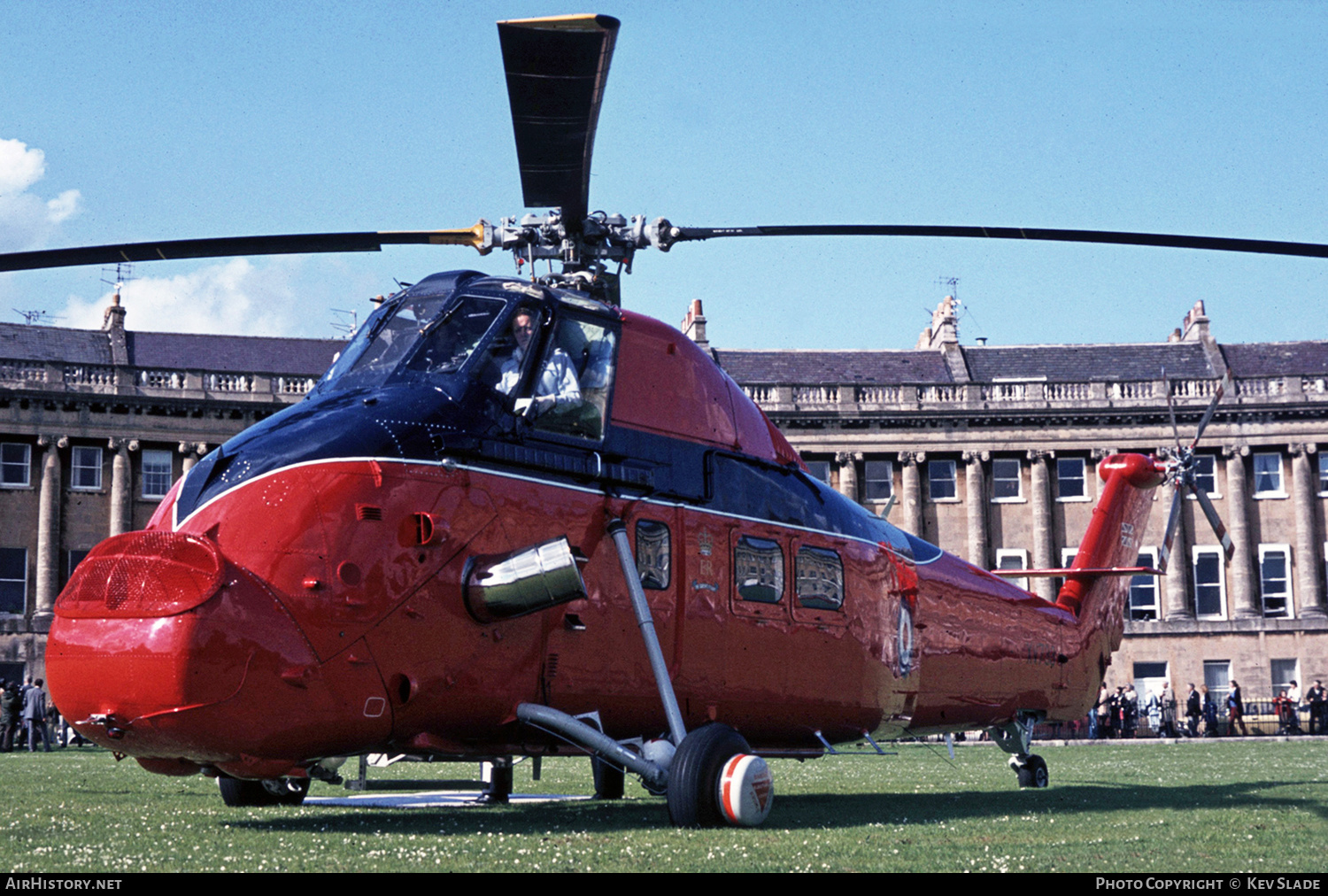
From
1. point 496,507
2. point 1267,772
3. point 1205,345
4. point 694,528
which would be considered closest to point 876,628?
point 694,528

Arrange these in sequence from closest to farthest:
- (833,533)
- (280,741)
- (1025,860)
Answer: (1025,860), (280,741), (833,533)

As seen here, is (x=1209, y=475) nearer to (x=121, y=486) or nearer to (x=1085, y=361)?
(x=1085, y=361)

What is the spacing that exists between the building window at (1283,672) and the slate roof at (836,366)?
19112 millimetres

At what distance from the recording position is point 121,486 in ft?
189

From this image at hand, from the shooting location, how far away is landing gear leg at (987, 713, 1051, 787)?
61.1ft

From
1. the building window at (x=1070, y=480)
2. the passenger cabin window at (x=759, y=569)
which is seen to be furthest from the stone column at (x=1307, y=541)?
the passenger cabin window at (x=759, y=569)

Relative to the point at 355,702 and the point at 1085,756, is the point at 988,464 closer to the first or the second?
the point at 1085,756

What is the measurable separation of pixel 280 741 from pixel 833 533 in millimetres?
6450

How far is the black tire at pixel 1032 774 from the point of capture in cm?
1919

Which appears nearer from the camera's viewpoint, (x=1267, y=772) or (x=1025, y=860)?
(x=1025, y=860)

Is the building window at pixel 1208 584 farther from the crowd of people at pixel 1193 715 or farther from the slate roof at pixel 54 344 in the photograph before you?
the slate roof at pixel 54 344

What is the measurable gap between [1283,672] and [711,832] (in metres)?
57.7

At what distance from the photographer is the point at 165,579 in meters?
9.50
